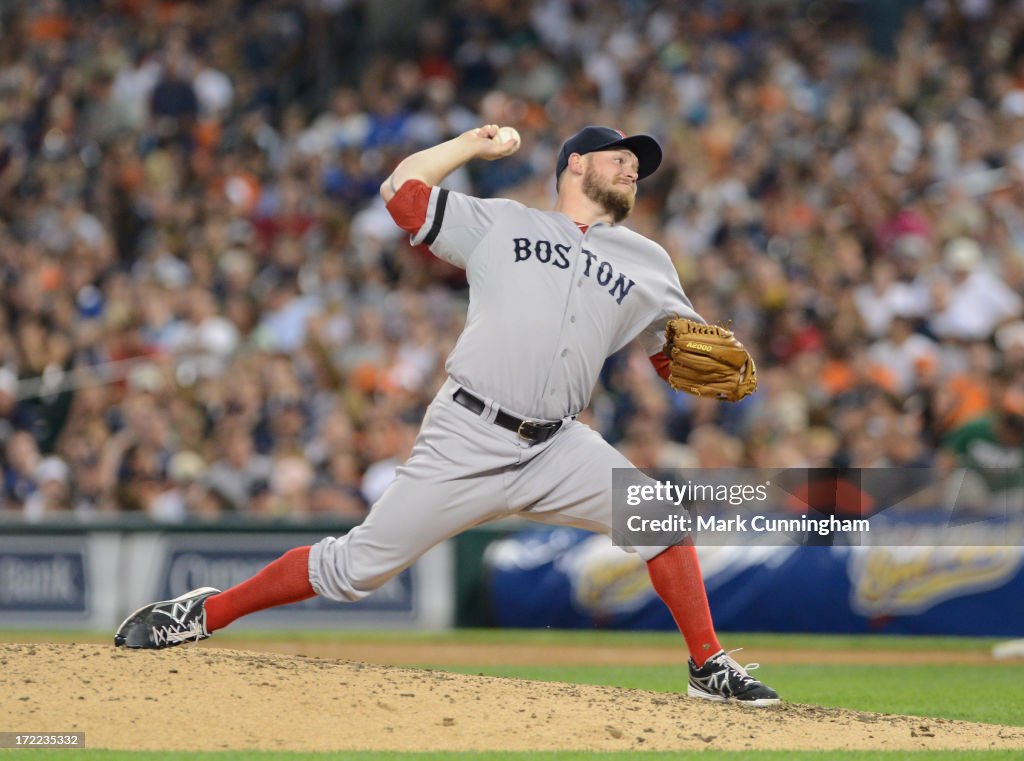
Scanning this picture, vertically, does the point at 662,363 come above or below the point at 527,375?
above

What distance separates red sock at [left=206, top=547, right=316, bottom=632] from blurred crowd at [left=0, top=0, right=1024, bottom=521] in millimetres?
5586

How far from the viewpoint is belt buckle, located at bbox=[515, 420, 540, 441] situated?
18.2 feet

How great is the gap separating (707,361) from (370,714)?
1693 millimetres

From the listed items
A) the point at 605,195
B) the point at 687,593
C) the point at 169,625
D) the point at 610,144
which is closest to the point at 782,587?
the point at 687,593

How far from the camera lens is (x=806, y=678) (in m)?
7.93

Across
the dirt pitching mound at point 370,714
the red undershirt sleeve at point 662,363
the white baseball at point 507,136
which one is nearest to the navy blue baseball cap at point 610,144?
the white baseball at point 507,136

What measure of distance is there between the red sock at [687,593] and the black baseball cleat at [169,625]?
5.26 feet

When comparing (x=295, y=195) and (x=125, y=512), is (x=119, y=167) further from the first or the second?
(x=125, y=512)

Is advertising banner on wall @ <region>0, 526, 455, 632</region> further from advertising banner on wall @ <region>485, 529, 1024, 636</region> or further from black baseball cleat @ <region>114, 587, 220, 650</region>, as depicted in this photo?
black baseball cleat @ <region>114, 587, 220, 650</region>

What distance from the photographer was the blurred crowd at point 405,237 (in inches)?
467

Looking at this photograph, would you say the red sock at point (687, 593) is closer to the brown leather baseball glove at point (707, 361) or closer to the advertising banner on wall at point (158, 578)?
the brown leather baseball glove at point (707, 361)

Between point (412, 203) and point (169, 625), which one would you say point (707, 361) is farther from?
point (169, 625)

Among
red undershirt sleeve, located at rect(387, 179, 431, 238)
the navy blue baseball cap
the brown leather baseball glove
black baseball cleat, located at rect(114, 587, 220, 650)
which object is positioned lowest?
black baseball cleat, located at rect(114, 587, 220, 650)

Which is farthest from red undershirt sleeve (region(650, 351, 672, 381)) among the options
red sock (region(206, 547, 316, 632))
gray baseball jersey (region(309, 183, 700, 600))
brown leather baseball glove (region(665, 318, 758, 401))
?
red sock (region(206, 547, 316, 632))
